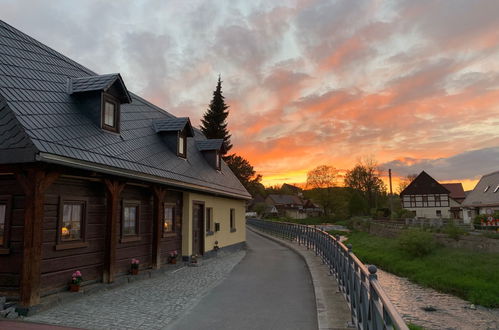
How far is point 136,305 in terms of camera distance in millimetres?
7586

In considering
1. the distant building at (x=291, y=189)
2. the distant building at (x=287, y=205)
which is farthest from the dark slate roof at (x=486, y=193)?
the distant building at (x=291, y=189)

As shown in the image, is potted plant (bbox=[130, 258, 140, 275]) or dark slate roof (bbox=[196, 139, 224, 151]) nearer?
potted plant (bbox=[130, 258, 140, 275])

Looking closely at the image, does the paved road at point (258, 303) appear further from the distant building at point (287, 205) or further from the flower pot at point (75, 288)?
the distant building at point (287, 205)

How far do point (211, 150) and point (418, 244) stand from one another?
14.8m

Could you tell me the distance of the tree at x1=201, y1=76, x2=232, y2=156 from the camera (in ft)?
141

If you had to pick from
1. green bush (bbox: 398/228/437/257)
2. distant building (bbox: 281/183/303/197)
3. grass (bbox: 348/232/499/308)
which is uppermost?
distant building (bbox: 281/183/303/197)

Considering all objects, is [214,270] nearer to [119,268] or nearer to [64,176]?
[119,268]

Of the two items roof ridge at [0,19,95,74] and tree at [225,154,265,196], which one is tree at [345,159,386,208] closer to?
tree at [225,154,265,196]

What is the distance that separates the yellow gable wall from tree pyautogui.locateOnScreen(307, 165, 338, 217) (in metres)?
46.0

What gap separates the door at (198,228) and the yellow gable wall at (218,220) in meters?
0.25

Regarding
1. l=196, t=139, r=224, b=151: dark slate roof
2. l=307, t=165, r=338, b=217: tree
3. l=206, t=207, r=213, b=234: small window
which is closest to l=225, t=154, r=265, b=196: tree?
l=307, t=165, r=338, b=217: tree

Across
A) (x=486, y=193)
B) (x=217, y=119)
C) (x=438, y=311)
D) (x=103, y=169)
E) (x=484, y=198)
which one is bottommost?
(x=438, y=311)

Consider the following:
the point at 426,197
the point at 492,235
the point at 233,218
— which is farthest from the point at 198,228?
the point at 426,197

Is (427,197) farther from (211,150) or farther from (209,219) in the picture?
(209,219)
